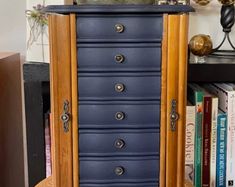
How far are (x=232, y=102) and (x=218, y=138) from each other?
11 cm

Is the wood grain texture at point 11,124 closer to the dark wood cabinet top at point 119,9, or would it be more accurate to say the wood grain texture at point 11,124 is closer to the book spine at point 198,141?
the dark wood cabinet top at point 119,9

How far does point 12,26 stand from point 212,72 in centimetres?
67

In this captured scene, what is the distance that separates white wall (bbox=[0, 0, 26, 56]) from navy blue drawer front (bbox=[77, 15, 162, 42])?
584 mm

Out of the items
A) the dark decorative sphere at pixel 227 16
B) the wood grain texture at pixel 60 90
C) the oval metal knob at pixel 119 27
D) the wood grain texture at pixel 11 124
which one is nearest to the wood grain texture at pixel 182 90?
the oval metal knob at pixel 119 27

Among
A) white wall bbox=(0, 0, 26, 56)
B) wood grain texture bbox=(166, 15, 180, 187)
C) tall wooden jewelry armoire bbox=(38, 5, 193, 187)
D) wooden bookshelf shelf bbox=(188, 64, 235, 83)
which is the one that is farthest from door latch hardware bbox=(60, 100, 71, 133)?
white wall bbox=(0, 0, 26, 56)

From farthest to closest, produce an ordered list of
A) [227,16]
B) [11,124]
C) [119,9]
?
[11,124], [227,16], [119,9]

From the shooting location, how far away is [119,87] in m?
0.81

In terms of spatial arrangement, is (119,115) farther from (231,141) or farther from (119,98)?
(231,141)

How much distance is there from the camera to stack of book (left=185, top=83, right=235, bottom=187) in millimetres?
1085

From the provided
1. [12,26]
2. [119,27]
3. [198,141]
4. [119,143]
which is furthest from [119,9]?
[12,26]

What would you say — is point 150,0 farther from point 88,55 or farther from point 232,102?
point 232,102

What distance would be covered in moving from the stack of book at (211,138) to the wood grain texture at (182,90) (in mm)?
253

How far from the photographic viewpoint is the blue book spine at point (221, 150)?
1088 millimetres

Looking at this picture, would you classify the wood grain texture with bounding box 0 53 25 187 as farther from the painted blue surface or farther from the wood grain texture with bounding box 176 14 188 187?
the wood grain texture with bounding box 176 14 188 187
